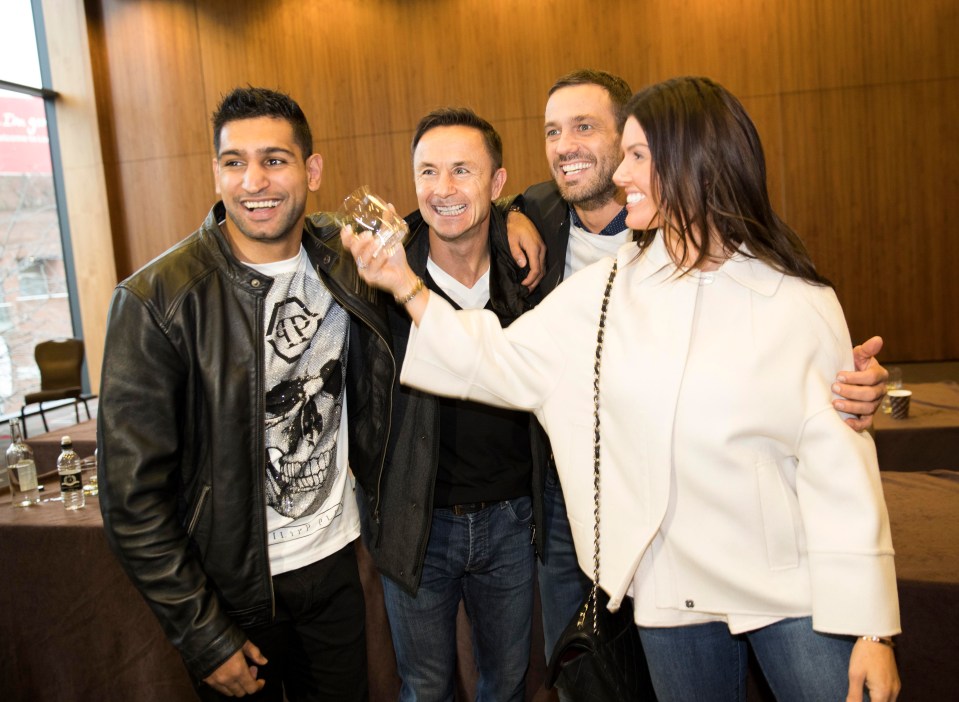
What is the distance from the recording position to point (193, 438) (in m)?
1.59

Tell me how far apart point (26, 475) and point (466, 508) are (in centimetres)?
185

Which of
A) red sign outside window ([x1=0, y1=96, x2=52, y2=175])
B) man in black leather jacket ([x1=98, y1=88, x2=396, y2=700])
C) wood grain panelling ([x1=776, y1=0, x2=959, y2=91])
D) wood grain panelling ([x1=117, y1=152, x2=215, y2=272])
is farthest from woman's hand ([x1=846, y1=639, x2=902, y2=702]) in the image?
red sign outside window ([x1=0, y1=96, x2=52, y2=175])

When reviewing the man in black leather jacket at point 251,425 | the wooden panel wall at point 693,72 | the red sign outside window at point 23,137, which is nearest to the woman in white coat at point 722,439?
the man in black leather jacket at point 251,425

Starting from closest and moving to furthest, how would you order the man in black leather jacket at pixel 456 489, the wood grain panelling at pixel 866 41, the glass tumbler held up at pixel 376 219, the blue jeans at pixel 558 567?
the glass tumbler held up at pixel 376 219, the man in black leather jacket at pixel 456 489, the blue jeans at pixel 558 567, the wood grain panelling at pixel 866 41

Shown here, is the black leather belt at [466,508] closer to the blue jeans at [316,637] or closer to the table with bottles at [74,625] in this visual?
the blue jeans at [316,637]

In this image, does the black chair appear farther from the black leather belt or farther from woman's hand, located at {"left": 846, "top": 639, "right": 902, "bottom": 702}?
woman's hand, located at {"left": 846, "top": 639, "right": 902, "bottom": 702}

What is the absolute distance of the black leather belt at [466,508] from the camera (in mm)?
1908

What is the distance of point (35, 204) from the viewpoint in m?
8.23

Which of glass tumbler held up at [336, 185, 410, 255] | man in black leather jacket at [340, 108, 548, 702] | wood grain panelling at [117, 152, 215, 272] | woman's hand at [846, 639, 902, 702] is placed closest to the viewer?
woman's hand at [846, 639, 902, 702]

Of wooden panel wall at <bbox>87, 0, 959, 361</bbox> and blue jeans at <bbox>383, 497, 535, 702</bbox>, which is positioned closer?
blue jeans at <bbox>383, 497, 535, 702</bbox>

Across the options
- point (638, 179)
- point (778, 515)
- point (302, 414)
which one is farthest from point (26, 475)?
point (778, 515)

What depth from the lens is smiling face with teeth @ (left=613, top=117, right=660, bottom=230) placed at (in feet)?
4.32

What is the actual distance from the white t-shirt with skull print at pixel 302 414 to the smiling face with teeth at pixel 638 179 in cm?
77

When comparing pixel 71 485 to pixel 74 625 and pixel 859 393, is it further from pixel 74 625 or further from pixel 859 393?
pixel 859 393
